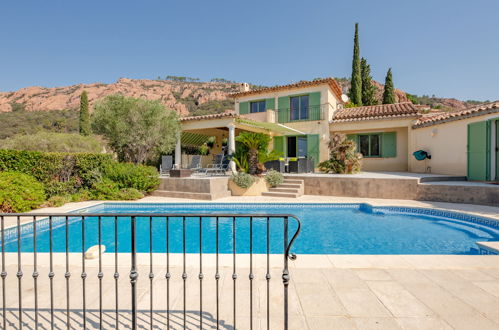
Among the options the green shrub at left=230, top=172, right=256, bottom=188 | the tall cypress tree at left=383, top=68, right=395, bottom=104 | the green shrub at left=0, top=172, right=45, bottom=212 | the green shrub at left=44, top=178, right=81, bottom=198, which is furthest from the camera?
the tall cypress tree at left=383, top=68, right=395, bottom=104

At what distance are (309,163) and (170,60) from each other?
26.5 m

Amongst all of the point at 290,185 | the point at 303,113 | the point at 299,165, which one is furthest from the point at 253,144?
the point at 303,113

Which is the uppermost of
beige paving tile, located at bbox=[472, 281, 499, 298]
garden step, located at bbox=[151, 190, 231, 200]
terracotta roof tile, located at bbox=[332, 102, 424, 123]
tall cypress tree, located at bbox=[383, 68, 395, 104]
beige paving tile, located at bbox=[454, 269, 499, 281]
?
tall cypress tree, located at bbox=[383, 68, 395, 104]

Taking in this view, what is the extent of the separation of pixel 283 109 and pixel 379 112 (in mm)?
7076

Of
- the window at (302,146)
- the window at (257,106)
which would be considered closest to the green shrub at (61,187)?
the window at (257,106)

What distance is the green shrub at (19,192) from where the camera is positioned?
832 centimetres

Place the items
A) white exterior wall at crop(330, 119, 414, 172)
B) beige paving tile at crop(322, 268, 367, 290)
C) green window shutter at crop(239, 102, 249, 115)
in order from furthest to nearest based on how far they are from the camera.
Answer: green window shutter at crop(239, 102, 249, 115) → white exterior wall at crop(330, 119, 414, 172) → beige paving tile at crop(322, 268, 367, 290)

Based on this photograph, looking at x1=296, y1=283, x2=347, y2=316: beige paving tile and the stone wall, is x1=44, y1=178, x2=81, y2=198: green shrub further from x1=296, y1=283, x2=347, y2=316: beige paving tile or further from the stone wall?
x1=296, y1=283, x2=347, y2=316: beige paving tile

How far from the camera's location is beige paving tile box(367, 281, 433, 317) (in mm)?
2941

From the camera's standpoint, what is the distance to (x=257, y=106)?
20.8 meters

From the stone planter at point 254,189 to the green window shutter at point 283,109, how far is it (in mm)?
7592

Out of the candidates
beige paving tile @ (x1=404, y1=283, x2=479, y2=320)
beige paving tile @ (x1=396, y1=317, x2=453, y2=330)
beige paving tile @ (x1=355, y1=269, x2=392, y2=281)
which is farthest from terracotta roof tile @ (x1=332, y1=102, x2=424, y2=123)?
beige paving tile @ (x1=396, y1=317, x2=453, y2=330)

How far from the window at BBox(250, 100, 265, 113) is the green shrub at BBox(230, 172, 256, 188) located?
879cm

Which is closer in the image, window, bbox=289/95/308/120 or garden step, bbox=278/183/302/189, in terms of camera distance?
→ garden step, bbox=278/183/302/189
